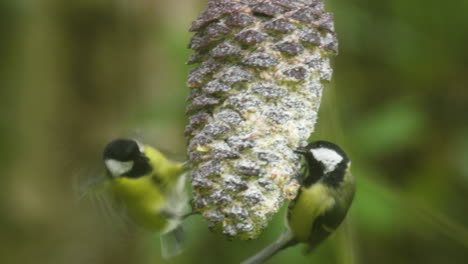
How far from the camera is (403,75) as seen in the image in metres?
1.67

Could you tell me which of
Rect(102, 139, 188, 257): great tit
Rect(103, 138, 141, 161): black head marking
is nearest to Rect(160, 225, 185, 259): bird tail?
Rect(102, 139, 188, 257): great tit

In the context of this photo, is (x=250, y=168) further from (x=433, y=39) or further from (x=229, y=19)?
(x=433, y=39)

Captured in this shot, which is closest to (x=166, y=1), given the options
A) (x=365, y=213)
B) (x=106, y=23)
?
(x=106, y=23)

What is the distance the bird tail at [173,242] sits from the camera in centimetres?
85

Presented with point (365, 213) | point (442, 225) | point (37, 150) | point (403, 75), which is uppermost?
point (442, 225)

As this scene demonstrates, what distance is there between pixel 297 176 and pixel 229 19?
0.17 m

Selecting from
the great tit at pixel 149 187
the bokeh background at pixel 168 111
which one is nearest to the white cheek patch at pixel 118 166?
the great tit at pixel 149 187

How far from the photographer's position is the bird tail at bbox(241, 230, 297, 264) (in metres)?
0.69

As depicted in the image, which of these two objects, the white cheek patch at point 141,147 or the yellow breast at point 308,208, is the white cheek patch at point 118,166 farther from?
the yellow breast at point 308,208

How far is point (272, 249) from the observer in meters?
0.75

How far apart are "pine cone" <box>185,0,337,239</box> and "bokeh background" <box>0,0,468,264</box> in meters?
0.38

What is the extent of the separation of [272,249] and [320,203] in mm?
86

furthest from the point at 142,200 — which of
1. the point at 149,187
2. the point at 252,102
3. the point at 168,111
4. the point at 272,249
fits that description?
the point at 168,111

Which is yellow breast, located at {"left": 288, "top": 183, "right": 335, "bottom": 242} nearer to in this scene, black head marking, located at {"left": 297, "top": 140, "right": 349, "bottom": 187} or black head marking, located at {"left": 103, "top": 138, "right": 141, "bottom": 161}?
black head marking, located at {"left": 297, "top": 140, "right": 349, "bottom": 187}
